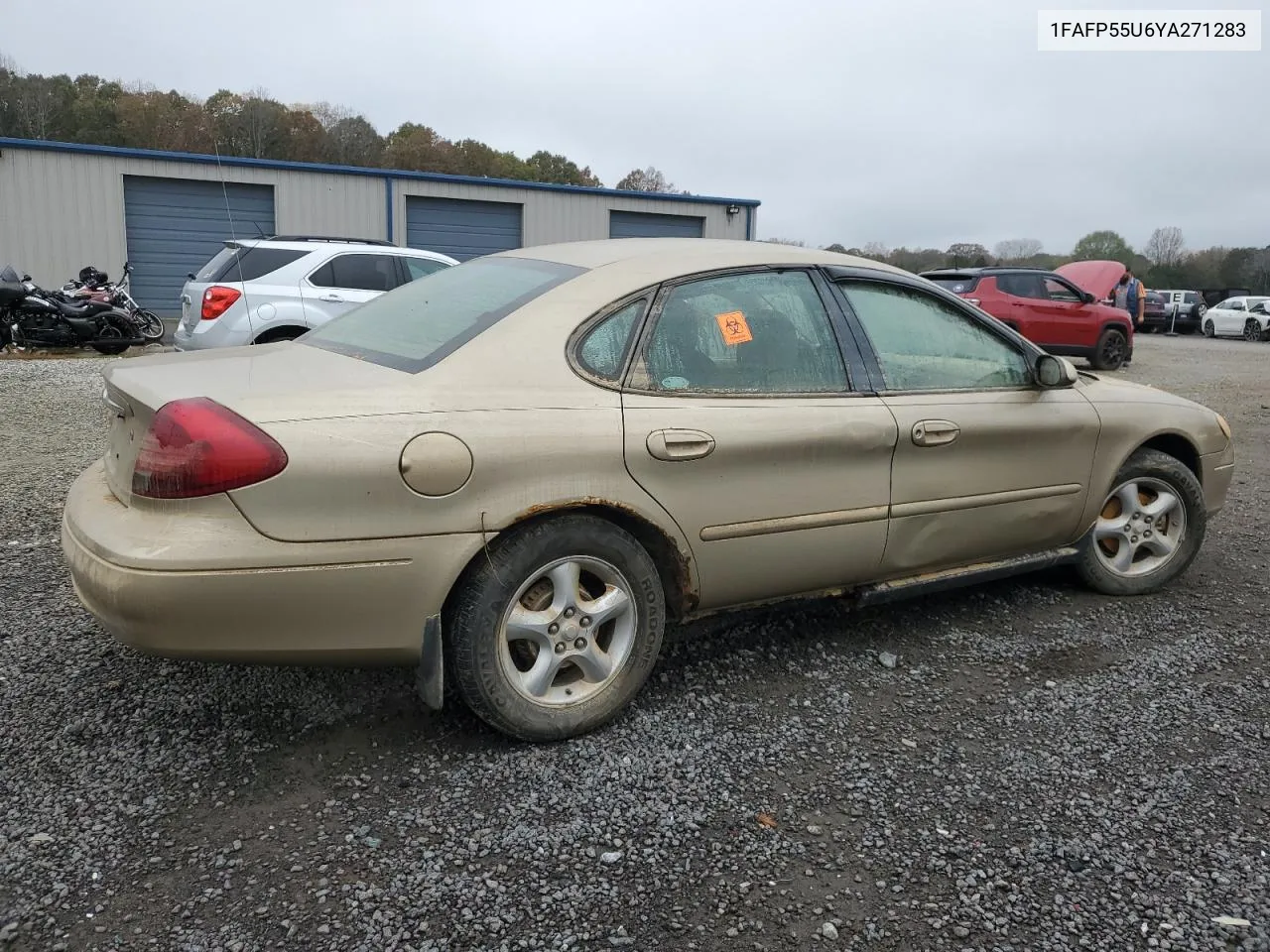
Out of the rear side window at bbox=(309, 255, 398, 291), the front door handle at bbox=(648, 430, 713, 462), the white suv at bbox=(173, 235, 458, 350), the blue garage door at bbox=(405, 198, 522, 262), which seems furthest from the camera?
the blue garage door at bbox=(405, 198, 522, 262)

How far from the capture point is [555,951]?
208cm

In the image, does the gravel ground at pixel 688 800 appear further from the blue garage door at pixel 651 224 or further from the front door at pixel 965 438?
the blue garage door at pixel 651 224

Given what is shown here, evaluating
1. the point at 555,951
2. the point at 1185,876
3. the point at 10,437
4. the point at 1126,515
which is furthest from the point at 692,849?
the point at 10,437

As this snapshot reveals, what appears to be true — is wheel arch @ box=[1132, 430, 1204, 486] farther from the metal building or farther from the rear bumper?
the metal building

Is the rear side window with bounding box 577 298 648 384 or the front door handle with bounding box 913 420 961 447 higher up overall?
the rear side window with bounding box 577 298 648 384

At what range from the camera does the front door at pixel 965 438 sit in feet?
11.5

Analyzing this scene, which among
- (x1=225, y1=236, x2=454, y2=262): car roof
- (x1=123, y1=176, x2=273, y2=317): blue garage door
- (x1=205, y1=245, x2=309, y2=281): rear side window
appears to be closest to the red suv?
(x1=225, y1=236, x2=454, y2=262): car roof

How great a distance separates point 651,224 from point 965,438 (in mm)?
21700

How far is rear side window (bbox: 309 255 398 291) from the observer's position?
9.88 metres

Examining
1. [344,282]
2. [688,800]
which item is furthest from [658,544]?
[344,282]

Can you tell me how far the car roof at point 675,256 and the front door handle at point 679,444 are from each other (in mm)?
554

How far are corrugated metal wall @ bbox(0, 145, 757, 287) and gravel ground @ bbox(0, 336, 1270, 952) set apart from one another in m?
17.7

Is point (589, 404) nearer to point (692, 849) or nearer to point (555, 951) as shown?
point (692, 849)

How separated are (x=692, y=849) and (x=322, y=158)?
141 ft
